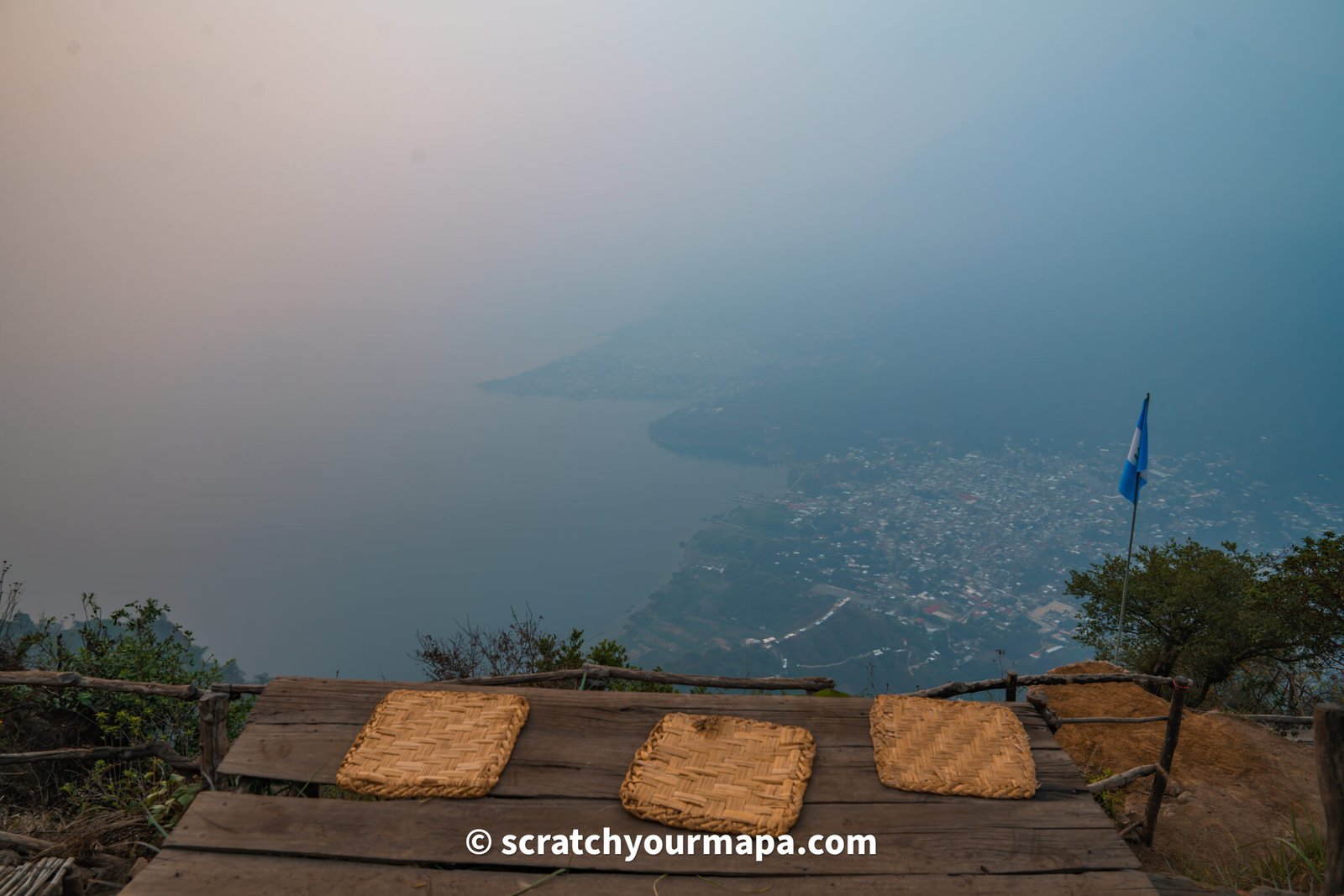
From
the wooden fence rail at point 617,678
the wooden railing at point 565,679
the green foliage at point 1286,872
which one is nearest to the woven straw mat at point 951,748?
the wooden railing at point 565,679

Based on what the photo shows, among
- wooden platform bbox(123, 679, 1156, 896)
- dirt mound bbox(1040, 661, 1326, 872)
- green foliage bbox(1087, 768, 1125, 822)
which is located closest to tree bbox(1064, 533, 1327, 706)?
dirt mound bbox(1040, 661, 1326, 872)

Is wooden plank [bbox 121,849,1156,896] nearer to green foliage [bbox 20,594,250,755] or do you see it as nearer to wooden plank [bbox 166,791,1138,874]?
wooden plank [bbox 166,791,1138,874]

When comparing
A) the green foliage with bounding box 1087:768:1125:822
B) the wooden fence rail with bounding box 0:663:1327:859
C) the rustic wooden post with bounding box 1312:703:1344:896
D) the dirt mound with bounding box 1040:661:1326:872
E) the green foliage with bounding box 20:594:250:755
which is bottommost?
the dirt mound with bounding box 1040:661:1326:872

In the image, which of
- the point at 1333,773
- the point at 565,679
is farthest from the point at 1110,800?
the point at 565,679

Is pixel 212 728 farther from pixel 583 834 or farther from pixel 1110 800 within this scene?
pixel 1110 800

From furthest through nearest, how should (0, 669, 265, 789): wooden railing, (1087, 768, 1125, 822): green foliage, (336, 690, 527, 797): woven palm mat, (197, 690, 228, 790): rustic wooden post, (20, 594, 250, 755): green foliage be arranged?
(20, 594, 250, 755): green foliage, (1087, 768, 1125, 822): green foliage, (0, 669, 265, 789): wooden railing, (197, 690, 228, 790): rustic wooden post, (336, 690, 527, 797): woven palm mat

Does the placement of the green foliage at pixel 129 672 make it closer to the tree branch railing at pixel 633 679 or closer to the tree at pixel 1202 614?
the tree branch railing at pixel 633 679
